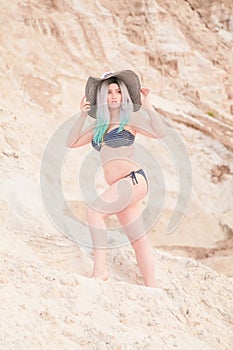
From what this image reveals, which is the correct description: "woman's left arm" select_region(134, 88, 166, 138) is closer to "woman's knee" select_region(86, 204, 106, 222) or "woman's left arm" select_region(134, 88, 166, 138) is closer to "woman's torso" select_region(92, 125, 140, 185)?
"woman's torso" select_region(92, 125, 140, 185)

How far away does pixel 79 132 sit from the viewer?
3.06m

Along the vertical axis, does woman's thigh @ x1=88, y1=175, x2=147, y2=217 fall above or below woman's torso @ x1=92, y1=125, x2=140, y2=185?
below

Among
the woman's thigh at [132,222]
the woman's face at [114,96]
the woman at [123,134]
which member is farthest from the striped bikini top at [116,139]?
A: the woman's thigh at [132,222]

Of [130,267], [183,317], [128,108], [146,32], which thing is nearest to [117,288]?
[183,317]

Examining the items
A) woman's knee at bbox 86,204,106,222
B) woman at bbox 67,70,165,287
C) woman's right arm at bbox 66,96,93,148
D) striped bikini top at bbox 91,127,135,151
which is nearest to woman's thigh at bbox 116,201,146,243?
woman at bbox 67,70,165,287

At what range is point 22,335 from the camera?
6.42ft

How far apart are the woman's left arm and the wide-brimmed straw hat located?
0.12ft

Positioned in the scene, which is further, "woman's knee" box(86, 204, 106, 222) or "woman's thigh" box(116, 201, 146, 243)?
"woman's thigh" box(116, 201, 146, 243)

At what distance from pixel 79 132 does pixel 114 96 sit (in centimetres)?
26

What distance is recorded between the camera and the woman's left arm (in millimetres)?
3012

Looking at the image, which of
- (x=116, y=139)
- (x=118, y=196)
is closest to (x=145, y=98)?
(x=116, y=139)

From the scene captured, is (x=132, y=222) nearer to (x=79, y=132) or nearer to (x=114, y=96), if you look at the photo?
(x=79, y=132)

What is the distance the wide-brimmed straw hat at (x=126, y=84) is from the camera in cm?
303


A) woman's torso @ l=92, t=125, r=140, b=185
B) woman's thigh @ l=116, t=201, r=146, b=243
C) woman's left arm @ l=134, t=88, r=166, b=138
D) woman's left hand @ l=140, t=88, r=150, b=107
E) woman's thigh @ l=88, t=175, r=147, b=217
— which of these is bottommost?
woman's thigh @ l=116, t=201, r=146, b=243
